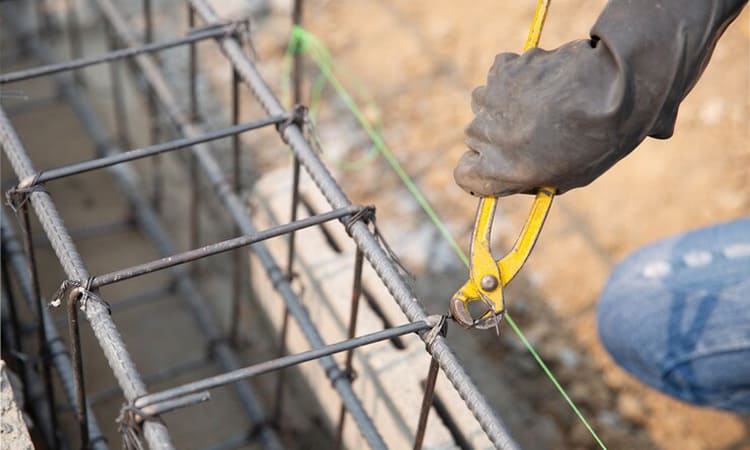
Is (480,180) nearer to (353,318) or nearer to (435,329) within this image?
(435,329)

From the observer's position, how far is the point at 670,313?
3.98 meters

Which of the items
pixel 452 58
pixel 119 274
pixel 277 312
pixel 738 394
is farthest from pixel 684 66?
pixel 452 58

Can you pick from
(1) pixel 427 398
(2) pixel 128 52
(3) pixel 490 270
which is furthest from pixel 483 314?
(2) pixel 128 52

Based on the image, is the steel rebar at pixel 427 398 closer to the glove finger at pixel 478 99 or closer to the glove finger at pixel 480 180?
the glove finger at pixel 480 180

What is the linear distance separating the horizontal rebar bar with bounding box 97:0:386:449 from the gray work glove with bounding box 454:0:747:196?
0.93m

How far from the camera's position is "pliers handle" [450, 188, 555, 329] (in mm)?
2658

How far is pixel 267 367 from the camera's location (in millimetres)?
2545

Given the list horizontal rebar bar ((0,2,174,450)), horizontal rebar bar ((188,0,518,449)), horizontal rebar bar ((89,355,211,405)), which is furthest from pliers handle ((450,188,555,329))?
horizontal rebar bar ((89,355,211,405))

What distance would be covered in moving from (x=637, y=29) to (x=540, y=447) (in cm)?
253

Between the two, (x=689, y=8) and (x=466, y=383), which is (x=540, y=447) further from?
(x=689, y=8)

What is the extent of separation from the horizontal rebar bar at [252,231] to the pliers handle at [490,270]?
0.73 meters

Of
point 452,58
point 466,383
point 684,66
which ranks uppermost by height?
point 452,58

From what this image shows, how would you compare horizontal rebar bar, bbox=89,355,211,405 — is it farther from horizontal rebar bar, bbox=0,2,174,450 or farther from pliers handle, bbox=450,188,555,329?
pliers handle, bbox=450,188,555,329

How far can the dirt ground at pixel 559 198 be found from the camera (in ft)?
15.8
